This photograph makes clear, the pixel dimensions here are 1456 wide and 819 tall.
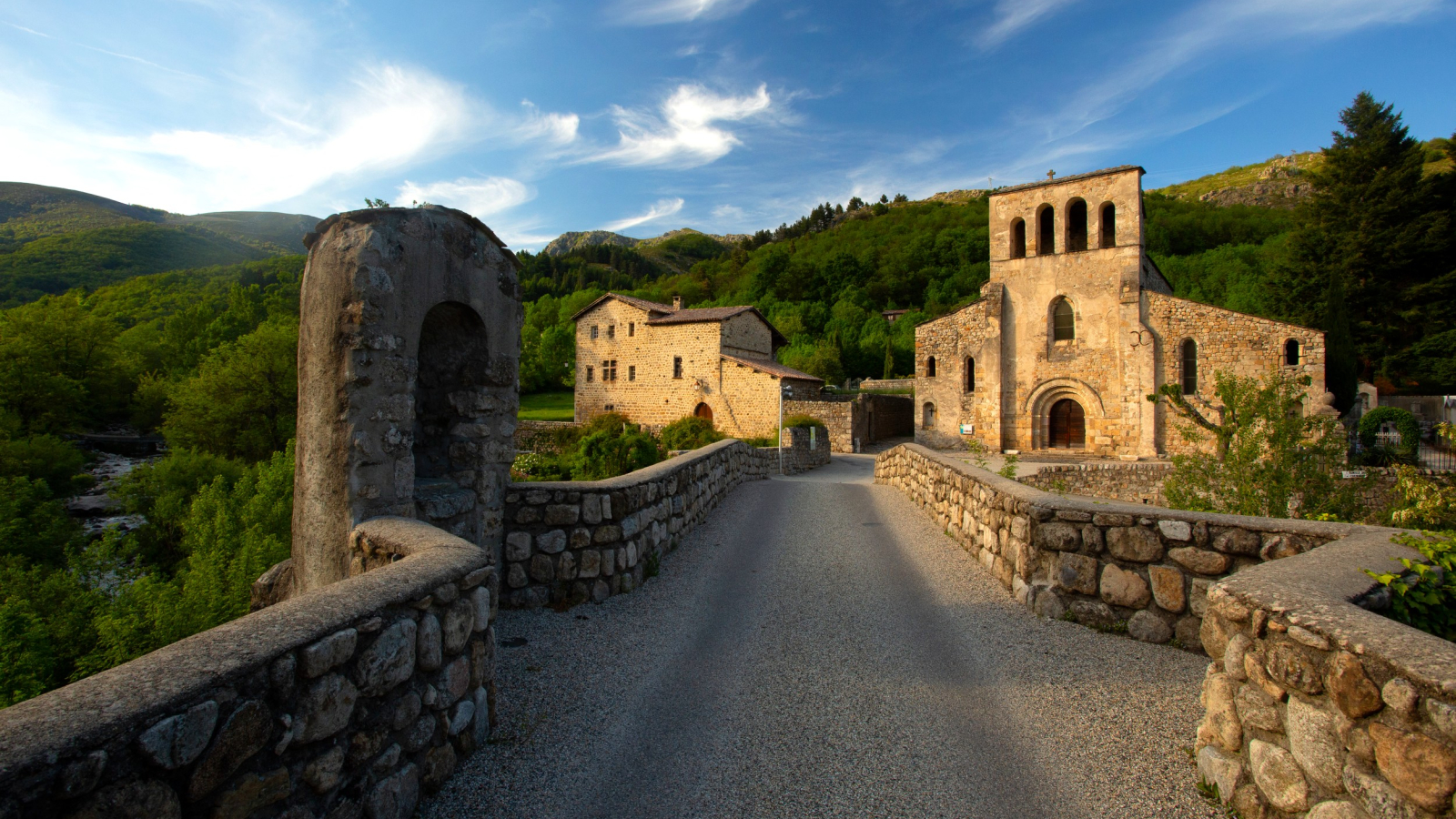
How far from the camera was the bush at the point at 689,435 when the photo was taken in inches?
1086

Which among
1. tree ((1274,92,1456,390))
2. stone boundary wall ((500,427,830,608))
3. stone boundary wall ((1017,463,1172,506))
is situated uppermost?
tree ((1274,92,1456,390))

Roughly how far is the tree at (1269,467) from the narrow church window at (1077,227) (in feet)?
69.7

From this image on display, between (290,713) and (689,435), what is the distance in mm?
26449

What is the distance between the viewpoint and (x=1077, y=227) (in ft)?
90.0

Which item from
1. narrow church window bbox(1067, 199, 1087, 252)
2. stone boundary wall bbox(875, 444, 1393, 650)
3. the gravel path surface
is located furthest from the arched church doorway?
the gravel path surface

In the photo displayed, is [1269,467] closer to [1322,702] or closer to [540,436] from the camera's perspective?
[1322,702]

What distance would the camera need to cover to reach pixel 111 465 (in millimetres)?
25156

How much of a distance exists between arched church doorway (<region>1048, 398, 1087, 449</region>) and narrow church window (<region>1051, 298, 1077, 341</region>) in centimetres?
265

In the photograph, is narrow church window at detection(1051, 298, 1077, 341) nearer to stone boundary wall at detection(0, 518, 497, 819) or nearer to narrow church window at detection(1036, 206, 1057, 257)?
narrow church window at detection(1036, 206, 1057, 257)

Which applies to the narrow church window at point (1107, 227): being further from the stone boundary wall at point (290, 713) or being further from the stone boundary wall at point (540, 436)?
the stone boundary wall at point (290, 713)

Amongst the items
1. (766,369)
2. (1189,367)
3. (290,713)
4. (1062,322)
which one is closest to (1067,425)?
(1062,322)

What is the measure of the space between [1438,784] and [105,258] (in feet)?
360

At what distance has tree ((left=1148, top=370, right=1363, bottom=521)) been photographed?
7.46 meters

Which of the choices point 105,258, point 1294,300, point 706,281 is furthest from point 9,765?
point 105,258
